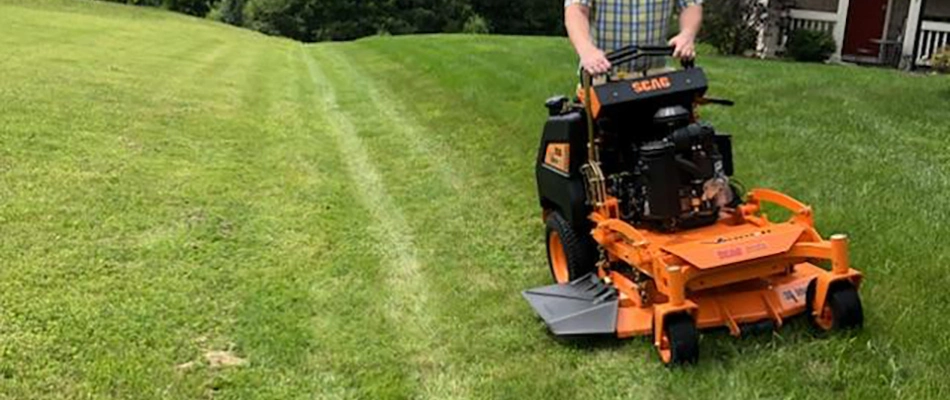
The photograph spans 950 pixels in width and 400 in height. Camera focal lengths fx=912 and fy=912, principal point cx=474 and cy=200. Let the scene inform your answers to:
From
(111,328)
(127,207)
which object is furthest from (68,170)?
(111,328)

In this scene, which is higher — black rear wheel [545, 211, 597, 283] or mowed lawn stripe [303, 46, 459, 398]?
black rear wheel [545, 211, 597, 283]

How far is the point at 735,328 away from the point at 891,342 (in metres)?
0.62

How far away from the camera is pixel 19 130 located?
8.20 meters

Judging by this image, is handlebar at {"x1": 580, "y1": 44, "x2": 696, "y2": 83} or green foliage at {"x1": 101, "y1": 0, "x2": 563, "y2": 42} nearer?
handlebar at {"x1": 580, "y1": 44, "x2": 696, "y2": 83}

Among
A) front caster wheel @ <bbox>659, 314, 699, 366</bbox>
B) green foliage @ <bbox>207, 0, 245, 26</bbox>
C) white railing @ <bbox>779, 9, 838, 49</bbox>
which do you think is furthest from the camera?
green foliage @ <bbox>207, 0, 245, 26</bbox>

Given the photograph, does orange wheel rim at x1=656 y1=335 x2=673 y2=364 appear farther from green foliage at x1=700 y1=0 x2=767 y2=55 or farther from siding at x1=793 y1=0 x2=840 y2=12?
siding at x1=793 y1=0 x2=840 y2=12

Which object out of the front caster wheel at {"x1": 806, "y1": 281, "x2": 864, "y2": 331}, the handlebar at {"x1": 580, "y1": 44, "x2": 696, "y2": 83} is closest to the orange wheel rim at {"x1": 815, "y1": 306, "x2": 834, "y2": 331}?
the front caster wheel at {"x1": 806, "y1": 281, "x2": 864, "y2": 331}

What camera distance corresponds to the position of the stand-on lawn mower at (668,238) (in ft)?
11.8

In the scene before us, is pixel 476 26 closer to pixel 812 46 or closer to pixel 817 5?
pixel 817 5

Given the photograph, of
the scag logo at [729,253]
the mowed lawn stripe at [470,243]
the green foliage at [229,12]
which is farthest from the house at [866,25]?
the green foliage at [229,12]

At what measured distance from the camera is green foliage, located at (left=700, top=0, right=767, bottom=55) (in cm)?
2028

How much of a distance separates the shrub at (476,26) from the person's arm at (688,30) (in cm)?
4579

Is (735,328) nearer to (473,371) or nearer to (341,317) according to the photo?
(473,371)

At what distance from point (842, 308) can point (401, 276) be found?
8.16ft
